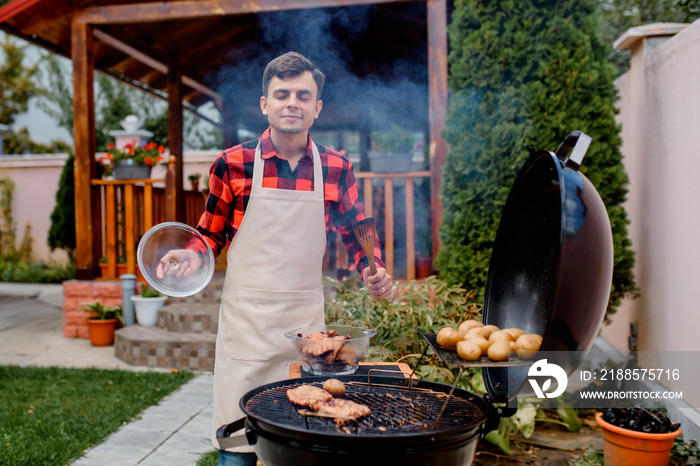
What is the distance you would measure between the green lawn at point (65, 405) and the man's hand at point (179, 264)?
188 centimetres

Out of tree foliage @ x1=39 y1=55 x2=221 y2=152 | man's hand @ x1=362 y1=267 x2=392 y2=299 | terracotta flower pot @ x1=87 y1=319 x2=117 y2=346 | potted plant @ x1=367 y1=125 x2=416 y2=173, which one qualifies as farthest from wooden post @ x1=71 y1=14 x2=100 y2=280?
tree foliage @ x1=39 y1=55 x2=221 y2=152

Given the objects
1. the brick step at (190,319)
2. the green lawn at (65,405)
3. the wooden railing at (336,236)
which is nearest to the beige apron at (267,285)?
the green lawn at (65,405)

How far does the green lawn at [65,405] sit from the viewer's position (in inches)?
122

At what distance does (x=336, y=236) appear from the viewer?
241 inches

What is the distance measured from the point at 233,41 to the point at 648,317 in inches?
243

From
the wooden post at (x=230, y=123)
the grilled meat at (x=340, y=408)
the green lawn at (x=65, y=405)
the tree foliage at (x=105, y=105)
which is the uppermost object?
the tree foliage at (x=105, y=105)

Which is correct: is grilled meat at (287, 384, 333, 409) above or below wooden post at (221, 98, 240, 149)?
below

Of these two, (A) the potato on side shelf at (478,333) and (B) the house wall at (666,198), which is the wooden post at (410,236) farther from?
(A) the potato on side shelf at (478,333)

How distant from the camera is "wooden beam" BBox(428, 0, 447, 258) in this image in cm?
475

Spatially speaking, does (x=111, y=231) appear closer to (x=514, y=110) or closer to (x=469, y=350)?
(x=514, y=110)

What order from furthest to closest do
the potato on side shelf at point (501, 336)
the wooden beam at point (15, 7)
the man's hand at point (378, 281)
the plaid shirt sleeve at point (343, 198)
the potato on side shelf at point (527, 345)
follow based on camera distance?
1. the wooden beam at point (15, 7)
2. the plaid shirt sleeve at point (343, 198)
3. the man's hand at point (378, 281)
4. the potato on side shelf at point (501, 336)
5. the potato on side shelf at point (527, 345)

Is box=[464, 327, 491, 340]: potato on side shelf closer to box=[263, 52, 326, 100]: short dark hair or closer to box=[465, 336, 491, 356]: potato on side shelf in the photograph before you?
box=[465, 336, 491, 356]: potato on side shelf

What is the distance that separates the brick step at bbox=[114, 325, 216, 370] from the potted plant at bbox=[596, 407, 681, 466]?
10.7 ft

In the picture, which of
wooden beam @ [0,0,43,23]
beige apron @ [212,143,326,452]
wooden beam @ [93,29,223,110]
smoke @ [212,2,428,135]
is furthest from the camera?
wooden beam @ [93,29,223,110]
